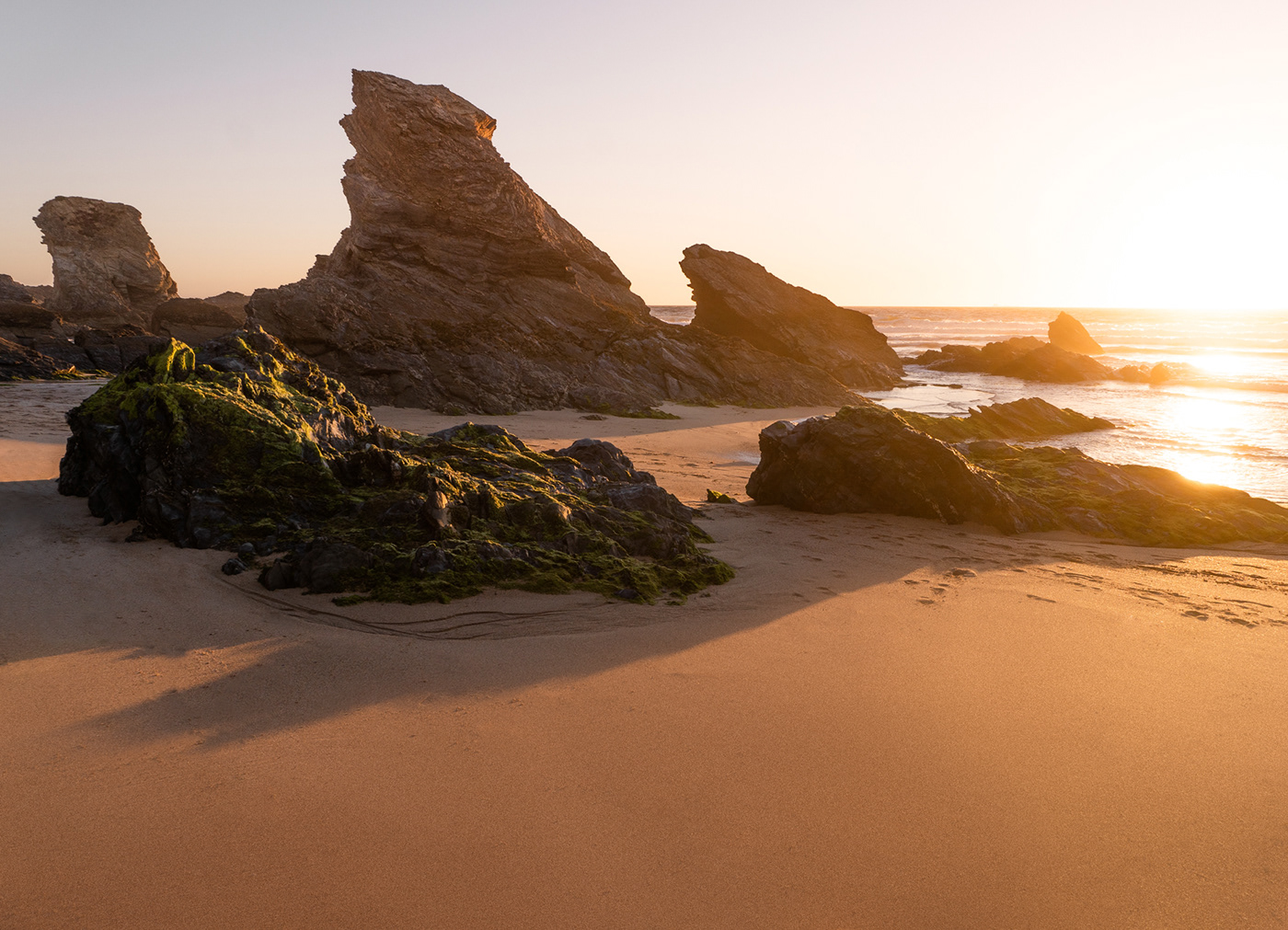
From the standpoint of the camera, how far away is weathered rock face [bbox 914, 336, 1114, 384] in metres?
40.8

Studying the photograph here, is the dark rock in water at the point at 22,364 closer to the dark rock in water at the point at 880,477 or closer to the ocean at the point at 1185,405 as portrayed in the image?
the dark rock in water at the point at 880,477

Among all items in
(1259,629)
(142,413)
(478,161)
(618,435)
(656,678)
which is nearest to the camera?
(656,678)

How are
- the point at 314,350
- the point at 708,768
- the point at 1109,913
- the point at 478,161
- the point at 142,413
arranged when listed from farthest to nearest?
1. the point at 478,161
2. the point at 314,350
3. the point at 142,413
4. the point at 708,768
5. the point at 1109,913

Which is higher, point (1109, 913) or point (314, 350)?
point (314, 350)

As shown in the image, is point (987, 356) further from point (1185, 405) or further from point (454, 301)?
point (454, 301)

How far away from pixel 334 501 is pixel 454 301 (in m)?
19.9

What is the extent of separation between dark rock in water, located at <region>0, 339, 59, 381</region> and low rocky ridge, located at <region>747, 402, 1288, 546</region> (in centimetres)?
2271

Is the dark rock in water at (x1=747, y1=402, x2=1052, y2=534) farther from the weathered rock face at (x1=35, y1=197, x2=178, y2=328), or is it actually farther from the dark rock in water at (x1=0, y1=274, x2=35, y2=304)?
the dark rock in water at (x1=0, y1=274, x2=35, y2=304)

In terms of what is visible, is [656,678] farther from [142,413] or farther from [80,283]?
[80,283]

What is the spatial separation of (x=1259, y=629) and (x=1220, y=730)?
8.44ft

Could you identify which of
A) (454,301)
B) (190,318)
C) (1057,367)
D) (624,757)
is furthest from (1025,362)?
(624,757)

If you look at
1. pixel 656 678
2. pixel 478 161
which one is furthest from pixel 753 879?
pixel 478 161

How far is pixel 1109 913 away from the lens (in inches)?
133

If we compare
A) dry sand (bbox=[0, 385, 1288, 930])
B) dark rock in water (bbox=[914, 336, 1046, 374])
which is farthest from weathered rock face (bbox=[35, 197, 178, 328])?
dark rock in water (bbox=[914, 336, 1046, 374])
